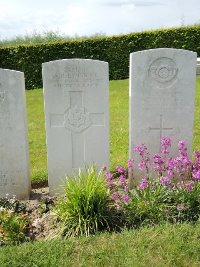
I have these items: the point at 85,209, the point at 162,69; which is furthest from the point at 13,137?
the point at 162,69

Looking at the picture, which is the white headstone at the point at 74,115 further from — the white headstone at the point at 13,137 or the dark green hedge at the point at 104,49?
the dark green hedge at the point at 104,49

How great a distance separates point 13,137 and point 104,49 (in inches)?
437

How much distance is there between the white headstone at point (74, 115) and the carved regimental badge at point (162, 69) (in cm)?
60

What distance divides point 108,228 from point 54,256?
807 mm

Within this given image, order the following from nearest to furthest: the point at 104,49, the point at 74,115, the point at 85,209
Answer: the point at 85,209 → the point at 74,115 → the point at 104,49

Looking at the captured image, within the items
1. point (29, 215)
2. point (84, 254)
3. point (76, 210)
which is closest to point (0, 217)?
point (29, 215)

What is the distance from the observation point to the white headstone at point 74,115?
4898 millimetres

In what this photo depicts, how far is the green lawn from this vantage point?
665cm

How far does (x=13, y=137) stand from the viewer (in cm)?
505

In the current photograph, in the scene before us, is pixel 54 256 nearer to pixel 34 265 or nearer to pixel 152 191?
pixel 34 265

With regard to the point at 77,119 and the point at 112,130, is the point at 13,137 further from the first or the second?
the point at 112,130

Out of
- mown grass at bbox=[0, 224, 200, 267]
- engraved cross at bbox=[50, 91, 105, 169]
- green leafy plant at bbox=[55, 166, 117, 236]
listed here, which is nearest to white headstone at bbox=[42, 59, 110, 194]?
engraved cross at bbox=[50, 91, 105, 169]

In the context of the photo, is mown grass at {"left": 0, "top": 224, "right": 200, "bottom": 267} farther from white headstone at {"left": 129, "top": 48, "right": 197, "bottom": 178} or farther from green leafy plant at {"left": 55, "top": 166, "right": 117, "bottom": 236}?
white headstone at {"left": 129, "top": 48, "right": 197, "bottom": 178}

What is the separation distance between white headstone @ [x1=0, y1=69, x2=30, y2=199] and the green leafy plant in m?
1.09
